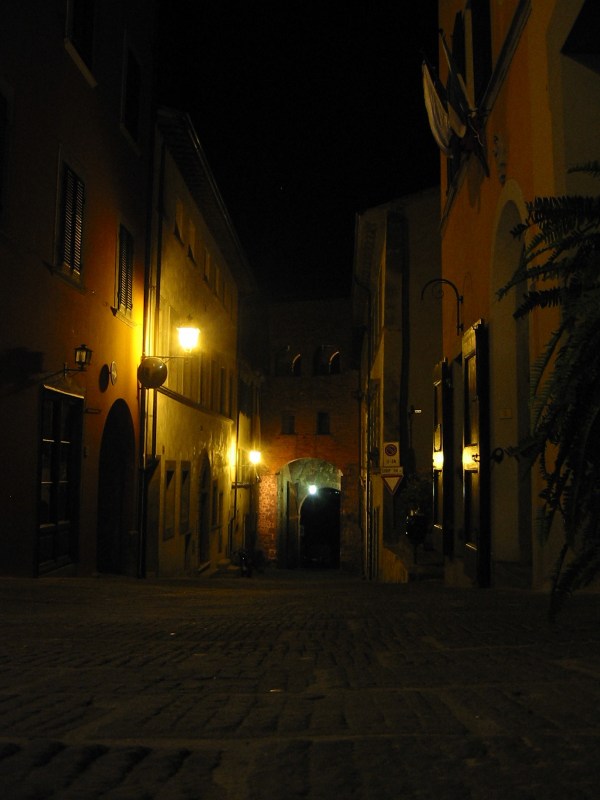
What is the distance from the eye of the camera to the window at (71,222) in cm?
1172

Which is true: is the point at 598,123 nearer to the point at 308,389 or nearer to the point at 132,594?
the point at 132,594

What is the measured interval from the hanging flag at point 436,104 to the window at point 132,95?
5891mm

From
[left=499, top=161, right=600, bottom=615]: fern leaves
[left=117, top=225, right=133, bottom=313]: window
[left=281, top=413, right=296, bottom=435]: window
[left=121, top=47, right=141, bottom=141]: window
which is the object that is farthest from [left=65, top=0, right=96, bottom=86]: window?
[left=281, top=413, right=296, bottom=435]: window

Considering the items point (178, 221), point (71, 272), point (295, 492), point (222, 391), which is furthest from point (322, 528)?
point (71, 272)

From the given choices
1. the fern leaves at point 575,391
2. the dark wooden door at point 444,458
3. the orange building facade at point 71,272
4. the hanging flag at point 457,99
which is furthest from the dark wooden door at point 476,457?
the fern leaves at point 575,391

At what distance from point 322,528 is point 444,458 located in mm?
31857

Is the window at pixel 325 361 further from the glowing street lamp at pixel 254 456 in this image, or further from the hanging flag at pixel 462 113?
the hanging flag at pixel 462 113

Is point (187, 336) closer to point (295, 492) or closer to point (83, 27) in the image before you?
point (83, 27)

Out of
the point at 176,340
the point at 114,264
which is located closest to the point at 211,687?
the point at 114,264

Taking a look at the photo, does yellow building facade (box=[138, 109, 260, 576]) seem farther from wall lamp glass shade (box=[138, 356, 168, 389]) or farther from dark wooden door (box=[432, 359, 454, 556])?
dark wooden door (box=[432, 359, 454, 556])

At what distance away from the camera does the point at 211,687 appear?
3.72 meters

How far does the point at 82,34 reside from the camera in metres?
12.7

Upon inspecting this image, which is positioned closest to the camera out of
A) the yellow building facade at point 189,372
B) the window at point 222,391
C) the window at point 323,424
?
the yellow building facade at point 189,372

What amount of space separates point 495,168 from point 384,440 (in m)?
12.2
